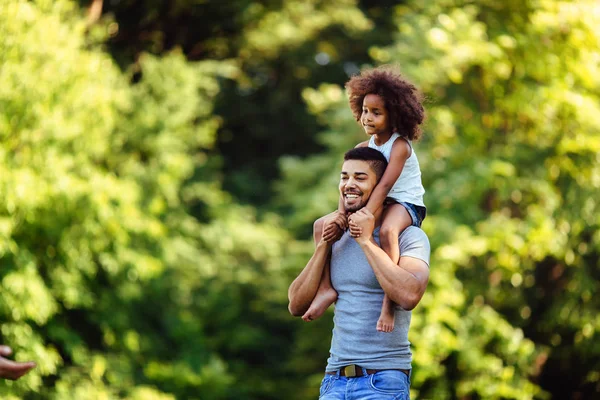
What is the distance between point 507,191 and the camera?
10164 millimetres

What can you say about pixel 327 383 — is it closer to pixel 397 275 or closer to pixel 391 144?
pixel 397 275

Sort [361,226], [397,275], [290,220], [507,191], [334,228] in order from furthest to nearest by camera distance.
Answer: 1. [290,220]
2. [507,191]
3. [334,228]
4. [361,226]
5. [397,275]

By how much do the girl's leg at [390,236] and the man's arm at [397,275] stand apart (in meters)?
0.06

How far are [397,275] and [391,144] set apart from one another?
565 millimetres

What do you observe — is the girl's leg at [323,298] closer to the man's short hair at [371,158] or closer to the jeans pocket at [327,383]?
the jeans pocket at [327,383]

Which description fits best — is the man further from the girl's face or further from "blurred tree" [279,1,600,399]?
"blurred tree" [279,1,600,399]

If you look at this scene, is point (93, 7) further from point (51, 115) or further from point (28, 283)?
point (28, 283)

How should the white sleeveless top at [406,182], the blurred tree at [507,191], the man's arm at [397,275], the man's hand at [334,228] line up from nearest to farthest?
1. the man's arm at [397,275]
2. the man's hand at [334,228]
3. the white sleeveless top at [406,182]
4. the blurred tree at [507,191]

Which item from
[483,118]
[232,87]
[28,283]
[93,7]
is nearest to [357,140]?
[483,118]

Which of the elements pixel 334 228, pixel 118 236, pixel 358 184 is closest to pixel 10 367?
pixel 334 228

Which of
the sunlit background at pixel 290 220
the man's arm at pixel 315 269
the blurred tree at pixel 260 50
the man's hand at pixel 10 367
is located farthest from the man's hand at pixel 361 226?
the blurred tree at pixel 260 50

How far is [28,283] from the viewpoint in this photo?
937 cm

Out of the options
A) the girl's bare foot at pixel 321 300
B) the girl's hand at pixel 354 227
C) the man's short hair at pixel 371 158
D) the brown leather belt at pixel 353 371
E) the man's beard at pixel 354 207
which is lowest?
the brown leather belt at pixel 353 371

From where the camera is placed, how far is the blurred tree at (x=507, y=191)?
9594 millimetres
